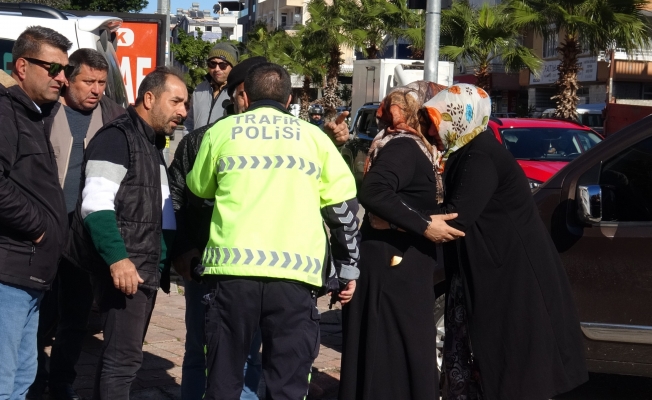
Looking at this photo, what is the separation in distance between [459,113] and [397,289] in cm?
89

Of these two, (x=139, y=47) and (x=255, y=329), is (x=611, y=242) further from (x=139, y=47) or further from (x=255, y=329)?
(x=139, y=47)

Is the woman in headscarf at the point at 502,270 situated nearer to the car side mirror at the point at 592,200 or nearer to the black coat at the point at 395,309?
the black coat at the point at 395,309

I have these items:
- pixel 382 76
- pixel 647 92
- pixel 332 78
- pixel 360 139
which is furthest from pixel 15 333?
pixel 332 78

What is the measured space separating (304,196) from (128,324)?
3.48ft

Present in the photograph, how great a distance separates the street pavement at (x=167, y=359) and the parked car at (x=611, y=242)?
162 centimetres

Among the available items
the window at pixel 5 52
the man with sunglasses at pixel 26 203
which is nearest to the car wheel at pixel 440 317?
the man with sunglasses at pixel 26 203

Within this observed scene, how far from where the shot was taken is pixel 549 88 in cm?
4581

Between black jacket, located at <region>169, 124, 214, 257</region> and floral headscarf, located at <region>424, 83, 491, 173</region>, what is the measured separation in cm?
108

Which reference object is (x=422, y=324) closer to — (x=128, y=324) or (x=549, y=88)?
(x=128, y=324)

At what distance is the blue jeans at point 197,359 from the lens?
4621 millimetres

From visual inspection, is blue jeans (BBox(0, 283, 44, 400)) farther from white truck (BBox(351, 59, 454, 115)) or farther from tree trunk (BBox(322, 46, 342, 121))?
tree trunk (BBox(322, 46, 342, 121))

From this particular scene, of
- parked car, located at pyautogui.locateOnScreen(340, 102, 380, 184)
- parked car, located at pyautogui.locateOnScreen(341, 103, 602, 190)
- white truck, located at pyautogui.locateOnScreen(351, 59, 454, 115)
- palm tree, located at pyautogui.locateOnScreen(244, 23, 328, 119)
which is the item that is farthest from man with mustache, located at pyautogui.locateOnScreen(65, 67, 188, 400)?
palm tree, located at pyautogui.locateOnScreen(244, 23, 328, 119)

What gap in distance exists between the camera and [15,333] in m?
3.56

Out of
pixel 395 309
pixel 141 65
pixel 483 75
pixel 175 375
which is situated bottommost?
pixel 175 375
